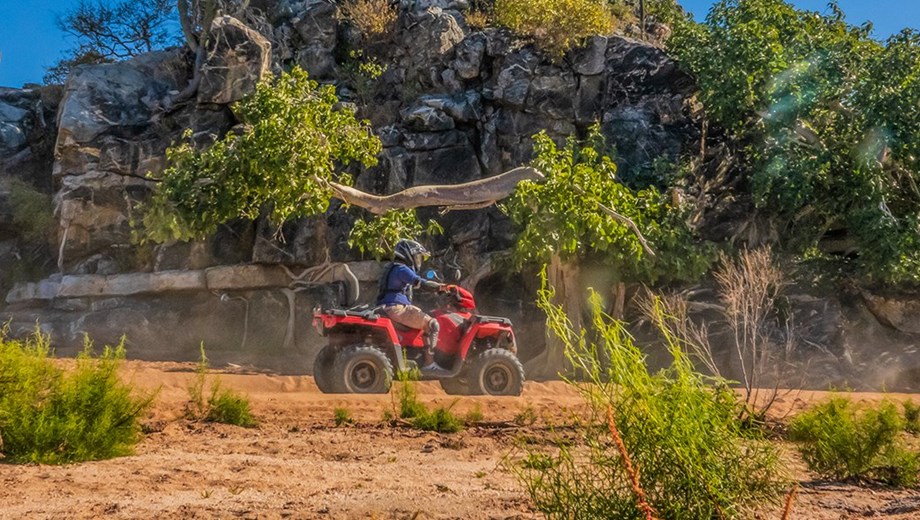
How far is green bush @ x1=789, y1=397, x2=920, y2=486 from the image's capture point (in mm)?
5863

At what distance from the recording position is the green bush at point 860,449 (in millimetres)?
5863

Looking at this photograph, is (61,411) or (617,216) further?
(617,216)

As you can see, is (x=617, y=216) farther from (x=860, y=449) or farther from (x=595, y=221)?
(x=860, y=449)

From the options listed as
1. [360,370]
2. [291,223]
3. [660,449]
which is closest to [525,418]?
[360,370]

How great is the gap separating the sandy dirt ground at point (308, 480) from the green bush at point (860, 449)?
0.55ft

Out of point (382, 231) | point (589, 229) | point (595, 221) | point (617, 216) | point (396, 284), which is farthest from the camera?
point (589, 229)

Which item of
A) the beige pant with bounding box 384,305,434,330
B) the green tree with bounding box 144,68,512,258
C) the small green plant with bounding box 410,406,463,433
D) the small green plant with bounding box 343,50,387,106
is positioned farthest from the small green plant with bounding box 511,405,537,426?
the small green plant with bounding box 343,50,387,106

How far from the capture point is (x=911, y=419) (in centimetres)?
862

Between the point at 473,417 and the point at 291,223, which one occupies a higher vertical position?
the point at 291,223

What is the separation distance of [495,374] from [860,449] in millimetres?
5495

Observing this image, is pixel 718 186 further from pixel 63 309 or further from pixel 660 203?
pixel 63 309

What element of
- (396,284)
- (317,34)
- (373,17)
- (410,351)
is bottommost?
(410,351)

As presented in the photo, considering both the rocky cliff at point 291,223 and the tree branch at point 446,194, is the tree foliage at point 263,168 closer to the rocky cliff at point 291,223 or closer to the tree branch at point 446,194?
the tree branch at point 446,194

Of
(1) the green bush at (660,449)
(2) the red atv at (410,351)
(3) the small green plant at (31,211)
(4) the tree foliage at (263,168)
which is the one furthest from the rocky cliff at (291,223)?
(1) the green bush at (660,449)
